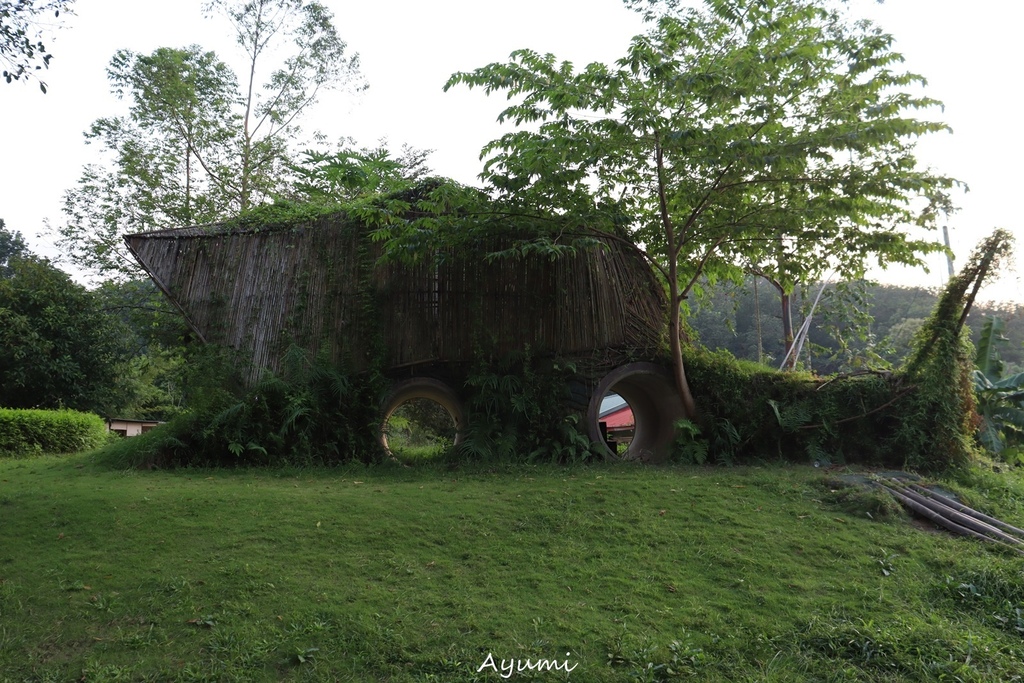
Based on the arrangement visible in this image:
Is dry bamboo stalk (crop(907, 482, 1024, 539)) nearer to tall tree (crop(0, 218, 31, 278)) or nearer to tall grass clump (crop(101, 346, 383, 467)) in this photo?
tall grass clump (crop(101, 346, 383, 467))

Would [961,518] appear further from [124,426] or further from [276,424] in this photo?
[124,426]

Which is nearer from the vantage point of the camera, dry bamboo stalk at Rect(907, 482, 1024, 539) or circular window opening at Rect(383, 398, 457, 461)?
dry bamboo stalk at Rect(907, 482, 1024, 539)

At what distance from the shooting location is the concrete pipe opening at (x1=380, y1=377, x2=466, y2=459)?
10.4 metres

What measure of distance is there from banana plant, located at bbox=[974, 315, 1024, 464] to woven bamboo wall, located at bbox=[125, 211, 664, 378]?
4.97 m

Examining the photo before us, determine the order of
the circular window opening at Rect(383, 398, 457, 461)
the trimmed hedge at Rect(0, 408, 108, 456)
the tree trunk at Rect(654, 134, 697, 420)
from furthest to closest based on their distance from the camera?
the circular window opening at Rect(383, 398, 457, 461)
the trimmed hedge at Rect(0, 408, 108, 456)
the tree trunk at Rect(654, 134, 697, 420)

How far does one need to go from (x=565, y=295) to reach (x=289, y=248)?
421 cm

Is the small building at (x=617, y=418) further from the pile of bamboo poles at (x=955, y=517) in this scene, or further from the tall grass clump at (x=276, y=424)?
the pile of bamboo poles at (x=955, y=517)

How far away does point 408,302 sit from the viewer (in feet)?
34.3

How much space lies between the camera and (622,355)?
411 inches

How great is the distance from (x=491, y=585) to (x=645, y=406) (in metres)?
7.25

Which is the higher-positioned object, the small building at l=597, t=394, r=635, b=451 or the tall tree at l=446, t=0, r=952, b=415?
the tall tree at l=446, t=0, r=952, b=415

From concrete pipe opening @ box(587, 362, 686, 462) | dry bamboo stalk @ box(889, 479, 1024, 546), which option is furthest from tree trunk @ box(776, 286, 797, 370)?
dry bamboo stalk @ box(889, 479, 1024, 546)

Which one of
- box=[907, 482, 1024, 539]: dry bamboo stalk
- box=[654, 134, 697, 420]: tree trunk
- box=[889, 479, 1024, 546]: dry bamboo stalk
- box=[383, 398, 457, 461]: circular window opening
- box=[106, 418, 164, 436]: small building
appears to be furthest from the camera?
box=[106, 418, 164, 436]: small building

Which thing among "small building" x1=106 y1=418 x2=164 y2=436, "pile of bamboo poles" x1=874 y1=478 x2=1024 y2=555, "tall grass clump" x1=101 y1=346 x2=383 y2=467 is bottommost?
"small building" x1=106 y1=418 x2=164 y2=436
